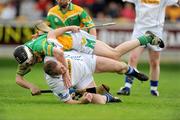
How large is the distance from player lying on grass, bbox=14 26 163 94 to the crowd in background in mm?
13356

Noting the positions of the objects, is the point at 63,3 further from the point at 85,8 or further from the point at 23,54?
the point at 85,8

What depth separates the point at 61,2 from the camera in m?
15.9

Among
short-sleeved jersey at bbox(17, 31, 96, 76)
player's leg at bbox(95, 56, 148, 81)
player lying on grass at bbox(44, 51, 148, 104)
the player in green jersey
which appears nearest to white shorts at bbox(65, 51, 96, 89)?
player lying on grass at bbox(44, 51, 148, 104)

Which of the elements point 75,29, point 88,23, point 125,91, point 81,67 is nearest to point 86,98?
point 81,67

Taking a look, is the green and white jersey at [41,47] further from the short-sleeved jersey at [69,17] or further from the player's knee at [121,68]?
the short-sleeved jersey at [69,17]

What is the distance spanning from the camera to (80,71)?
1452 cm

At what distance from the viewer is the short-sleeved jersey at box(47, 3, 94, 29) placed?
635 inches

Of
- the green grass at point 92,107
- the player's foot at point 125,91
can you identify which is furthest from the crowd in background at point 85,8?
the player's foot at point 125,91

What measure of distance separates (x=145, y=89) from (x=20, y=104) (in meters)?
5.11

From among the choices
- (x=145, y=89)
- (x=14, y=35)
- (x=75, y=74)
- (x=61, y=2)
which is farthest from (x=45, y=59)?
(x=14, y=35)

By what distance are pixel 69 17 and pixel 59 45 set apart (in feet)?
6.00

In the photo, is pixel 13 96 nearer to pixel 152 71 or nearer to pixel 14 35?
pixel 152 71

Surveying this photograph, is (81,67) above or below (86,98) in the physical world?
above

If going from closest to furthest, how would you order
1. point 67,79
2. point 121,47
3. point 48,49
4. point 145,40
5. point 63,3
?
1. point 67,79
2. point 48,49
3. point 145,40
4. point 121,47
5. point 63,3
